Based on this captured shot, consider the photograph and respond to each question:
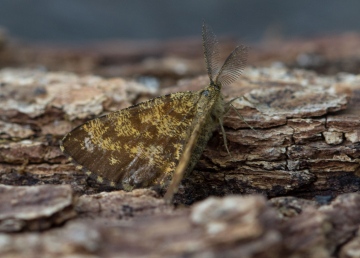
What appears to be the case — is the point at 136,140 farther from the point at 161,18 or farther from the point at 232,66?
the point at 161,18

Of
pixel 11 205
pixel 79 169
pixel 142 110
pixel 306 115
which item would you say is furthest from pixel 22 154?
pixel 306 115

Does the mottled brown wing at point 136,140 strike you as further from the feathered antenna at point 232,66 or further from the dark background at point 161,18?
the dark background at point 161,18

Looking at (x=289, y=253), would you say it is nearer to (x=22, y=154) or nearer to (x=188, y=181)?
(x=188, y=181)

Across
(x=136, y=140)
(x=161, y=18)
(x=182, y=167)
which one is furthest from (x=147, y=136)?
(x=161, y=18)

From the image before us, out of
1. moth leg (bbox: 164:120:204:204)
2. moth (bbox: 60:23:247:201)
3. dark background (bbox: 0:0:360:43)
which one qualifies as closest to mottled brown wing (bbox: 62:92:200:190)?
moth (bbox: 60:23:247:201)

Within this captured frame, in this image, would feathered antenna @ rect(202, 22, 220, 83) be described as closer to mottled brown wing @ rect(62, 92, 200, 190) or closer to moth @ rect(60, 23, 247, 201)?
moth @ rect(60, 23, 247, 201)

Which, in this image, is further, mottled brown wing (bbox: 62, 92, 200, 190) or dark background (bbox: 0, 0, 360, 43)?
dark background (bbox: 0, 0, 360, 43)
